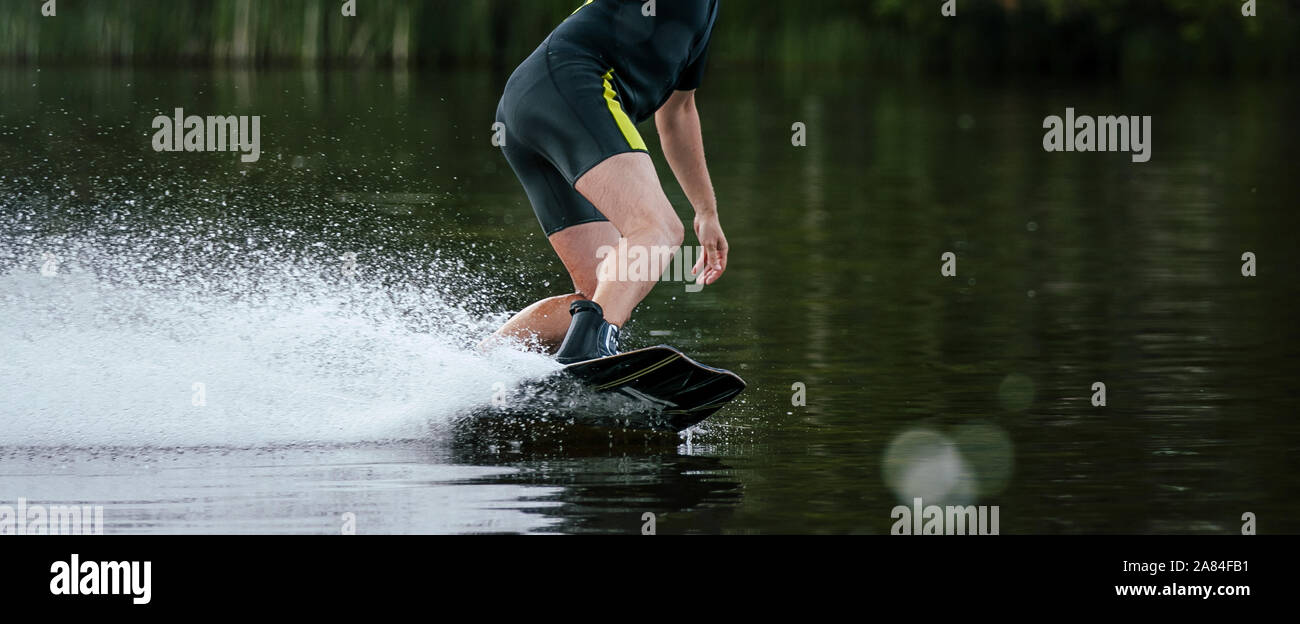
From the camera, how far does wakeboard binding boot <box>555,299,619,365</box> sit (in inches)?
226

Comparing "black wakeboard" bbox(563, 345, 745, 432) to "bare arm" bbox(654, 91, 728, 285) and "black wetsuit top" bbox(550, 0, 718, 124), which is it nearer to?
"bare arm" bbox(654, 91, 728, 285)

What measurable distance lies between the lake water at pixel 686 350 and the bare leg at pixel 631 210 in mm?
349

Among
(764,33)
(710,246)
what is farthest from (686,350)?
(764,33)

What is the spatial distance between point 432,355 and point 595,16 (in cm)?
121

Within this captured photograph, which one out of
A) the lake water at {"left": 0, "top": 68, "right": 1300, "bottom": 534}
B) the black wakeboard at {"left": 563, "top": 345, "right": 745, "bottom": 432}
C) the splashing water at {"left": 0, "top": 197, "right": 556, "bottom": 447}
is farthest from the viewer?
the splashing water at {"left": 0, "top": 197, "right": 556, "bottom": 447}

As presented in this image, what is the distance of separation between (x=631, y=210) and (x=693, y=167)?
0.66m

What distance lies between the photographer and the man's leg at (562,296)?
6.16 meters

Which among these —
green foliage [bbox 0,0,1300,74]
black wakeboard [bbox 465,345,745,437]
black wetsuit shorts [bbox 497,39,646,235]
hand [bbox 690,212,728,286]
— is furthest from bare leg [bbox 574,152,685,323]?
green foliage [bbox 0,0,1300,74]

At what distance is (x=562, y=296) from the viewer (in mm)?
6188

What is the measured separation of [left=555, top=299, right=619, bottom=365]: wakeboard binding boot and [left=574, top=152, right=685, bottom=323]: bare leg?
5 cm

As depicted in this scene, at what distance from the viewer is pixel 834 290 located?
9695 millimetres
